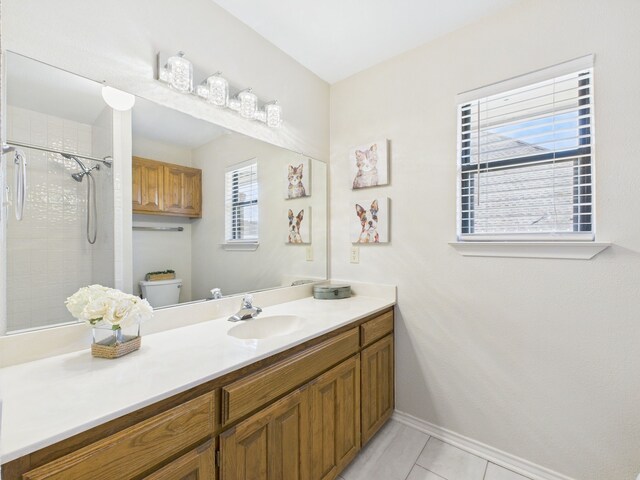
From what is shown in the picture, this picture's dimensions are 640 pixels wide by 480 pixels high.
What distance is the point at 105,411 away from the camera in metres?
0.83

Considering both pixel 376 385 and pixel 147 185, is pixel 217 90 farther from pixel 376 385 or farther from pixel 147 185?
pixel 376 385

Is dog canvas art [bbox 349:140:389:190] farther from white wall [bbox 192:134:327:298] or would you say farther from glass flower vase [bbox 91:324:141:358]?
glass flower vase [bbox 91:324:141:358]

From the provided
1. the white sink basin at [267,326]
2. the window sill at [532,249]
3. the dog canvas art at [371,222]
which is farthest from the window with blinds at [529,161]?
the white sink basin at [267,326]

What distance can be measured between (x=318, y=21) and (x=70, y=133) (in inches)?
54.8

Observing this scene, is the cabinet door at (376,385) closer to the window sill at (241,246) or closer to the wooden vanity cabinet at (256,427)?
the wooden vanity cabinet at (256,427)

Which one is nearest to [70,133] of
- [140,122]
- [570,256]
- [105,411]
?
[140,122]

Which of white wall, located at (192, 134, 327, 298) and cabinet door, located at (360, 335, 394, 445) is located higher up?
white wall, located at (192, 134, 327, 298)

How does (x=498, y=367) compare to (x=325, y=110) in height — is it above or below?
below

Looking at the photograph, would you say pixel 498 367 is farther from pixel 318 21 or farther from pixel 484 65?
pixel 318 21

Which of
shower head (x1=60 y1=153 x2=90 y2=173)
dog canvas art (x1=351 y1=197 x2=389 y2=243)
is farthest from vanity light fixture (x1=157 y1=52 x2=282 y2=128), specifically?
dog canvas art (x1=351 y1=197 x2=389 y2=243)

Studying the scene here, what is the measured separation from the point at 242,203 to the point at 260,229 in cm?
21

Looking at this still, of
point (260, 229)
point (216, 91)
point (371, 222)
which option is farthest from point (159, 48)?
point (371, 222)

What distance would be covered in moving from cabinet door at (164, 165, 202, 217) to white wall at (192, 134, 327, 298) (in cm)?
3

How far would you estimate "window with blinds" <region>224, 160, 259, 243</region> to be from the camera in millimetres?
1804
